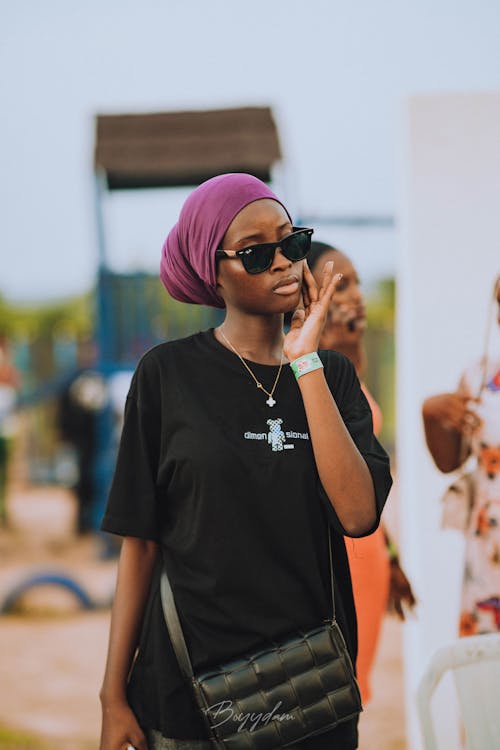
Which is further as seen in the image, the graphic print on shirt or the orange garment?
the orange garment

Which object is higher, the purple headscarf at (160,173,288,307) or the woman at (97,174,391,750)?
the purple headscarf at (160,173,288,307)

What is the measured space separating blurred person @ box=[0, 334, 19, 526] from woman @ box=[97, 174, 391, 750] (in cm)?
847

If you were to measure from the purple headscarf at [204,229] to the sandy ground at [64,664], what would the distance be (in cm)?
274

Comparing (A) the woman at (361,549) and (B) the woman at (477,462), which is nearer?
(A) the woman at (361,549)

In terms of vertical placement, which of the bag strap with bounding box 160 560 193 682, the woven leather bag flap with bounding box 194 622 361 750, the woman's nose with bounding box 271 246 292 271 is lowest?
the woven leather bag flap with bounding box 194 622 361 750

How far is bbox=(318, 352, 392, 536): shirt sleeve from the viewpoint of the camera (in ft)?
4.52

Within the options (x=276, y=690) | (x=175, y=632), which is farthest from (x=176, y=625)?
(x=276, y=690)

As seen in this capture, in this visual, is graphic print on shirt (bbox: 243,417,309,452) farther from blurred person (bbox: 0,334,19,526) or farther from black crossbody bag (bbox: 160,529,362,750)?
blurred person (bbox: 0,334,19,526)

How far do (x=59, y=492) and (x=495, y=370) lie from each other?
10909 mm

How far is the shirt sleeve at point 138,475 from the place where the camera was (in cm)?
141

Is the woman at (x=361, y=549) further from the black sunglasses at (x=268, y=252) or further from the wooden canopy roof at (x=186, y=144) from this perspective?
the wooden canopy roof at (x=186, y=144)

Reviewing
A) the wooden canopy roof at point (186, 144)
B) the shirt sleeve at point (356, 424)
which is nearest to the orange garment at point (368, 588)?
the shirt sleeve at point (356, 424)

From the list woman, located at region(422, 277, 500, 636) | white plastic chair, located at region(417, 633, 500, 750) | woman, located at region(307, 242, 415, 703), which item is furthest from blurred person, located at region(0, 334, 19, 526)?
white plastic chair, located at region(417, 633, 500, 750)

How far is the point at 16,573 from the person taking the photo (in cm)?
821
